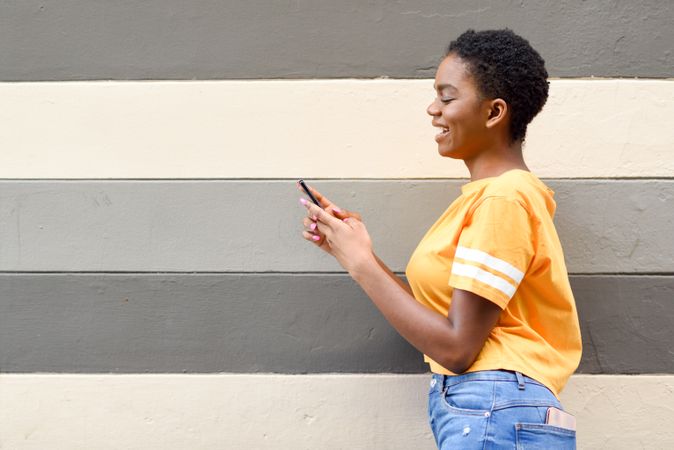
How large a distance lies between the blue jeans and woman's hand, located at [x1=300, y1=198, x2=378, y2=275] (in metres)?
0.39

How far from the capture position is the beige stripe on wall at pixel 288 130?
7.80 ft

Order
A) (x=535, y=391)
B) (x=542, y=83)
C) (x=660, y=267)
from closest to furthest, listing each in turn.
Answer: (x=535, y=391) → (x=542, y=83) → (x=660, y=267)

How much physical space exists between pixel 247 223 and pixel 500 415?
1.12 m

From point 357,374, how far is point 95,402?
919mm

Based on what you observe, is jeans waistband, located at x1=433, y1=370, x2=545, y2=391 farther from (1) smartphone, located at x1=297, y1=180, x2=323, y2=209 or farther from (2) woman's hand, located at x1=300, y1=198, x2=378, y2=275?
(1) smartphone, located at x1=297, y1=180, x2=323, y2=209

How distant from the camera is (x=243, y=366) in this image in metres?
2.43

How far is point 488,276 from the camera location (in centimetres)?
162

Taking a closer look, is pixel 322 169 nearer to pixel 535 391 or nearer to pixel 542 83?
pixel 542 83

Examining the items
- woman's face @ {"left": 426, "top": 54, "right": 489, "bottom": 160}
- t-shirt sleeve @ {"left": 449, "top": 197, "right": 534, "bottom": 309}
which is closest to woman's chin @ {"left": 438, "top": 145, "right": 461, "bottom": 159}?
woman's face @ {"left": 426, "top": 54, "right": 489, "bottom": 160}

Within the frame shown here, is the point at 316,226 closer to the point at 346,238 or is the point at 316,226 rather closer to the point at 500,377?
the point at 346,238

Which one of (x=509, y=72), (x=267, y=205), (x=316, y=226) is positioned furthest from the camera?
(x=267, y=205)

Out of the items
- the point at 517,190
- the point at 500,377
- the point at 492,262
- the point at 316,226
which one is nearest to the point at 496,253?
the point at 492,262

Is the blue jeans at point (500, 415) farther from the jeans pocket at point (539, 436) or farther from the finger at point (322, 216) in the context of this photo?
the finger at point (322, 216)

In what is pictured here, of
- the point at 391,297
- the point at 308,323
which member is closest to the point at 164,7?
the point at 308,323
